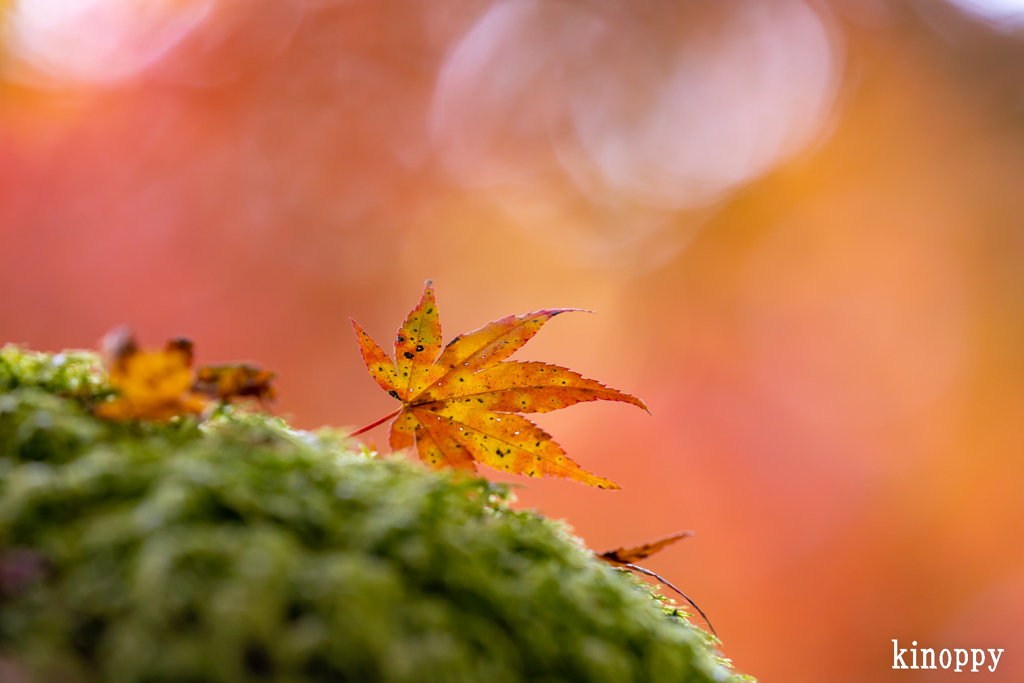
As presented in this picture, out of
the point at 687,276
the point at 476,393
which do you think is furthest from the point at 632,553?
the point at 687,276

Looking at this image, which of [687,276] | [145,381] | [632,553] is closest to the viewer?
[145,381]

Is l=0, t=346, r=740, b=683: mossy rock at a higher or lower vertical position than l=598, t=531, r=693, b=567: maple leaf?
lower

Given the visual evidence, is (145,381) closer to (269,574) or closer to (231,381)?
(231,381)

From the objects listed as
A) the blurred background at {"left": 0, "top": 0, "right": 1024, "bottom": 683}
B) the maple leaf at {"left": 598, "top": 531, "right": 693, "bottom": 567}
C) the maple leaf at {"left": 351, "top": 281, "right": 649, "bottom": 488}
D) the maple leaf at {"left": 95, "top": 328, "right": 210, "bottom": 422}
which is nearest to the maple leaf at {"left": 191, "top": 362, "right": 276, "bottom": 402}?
the maple leaf at {"left": 95, "top": 328, "right": 210, "bottom": 422}

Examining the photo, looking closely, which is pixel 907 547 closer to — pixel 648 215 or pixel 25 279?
pixel 648 215

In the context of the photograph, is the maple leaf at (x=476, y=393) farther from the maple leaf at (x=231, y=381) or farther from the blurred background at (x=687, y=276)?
the blurred background at (x=687, y=276)

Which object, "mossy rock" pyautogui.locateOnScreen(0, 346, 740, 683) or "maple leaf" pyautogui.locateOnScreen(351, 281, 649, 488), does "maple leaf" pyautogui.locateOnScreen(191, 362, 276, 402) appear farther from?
"maple leaf" pyautogui.locateOnScreen(351, 281, 649, 488)
